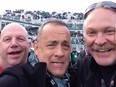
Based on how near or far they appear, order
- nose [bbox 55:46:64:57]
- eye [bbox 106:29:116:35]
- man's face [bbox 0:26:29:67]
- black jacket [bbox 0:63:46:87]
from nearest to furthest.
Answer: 1. black jacket [bbox 0:63:46:87]
2. eye [bbox 106:29:116:35]
3. nose [bbox 55:46:64:57]
4. man's face [bbox 0:26:29:67]

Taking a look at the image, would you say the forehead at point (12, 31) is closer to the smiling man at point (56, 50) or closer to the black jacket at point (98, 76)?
the smiling man at point (56, 50)

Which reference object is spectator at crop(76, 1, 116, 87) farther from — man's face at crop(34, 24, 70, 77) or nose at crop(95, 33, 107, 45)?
man's face at crop(34, 24, 70, 77)

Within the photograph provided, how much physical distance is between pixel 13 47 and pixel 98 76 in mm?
1103

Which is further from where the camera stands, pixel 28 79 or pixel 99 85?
pixel 99 85

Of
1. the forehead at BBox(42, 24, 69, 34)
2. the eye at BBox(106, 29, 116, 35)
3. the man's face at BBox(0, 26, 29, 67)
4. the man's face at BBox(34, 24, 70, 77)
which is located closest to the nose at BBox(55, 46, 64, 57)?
the man's face at BBox(34, 24, 70, 77)

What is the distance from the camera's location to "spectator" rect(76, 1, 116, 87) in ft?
6.48

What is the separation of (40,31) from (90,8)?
47cm

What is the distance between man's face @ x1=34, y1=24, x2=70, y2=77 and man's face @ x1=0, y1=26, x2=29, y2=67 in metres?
0.67

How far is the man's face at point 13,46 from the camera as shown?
9.24 feet

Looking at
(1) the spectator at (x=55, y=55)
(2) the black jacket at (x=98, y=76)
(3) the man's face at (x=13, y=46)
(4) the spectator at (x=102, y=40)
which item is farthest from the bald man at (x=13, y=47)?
(4) the spectator at (x=102, y=40)

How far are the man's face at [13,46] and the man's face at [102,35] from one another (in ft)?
3.29

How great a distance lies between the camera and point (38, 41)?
227 cm

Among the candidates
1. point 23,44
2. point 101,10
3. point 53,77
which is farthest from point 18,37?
point 101,10

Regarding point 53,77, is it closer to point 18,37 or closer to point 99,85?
point 99,85
